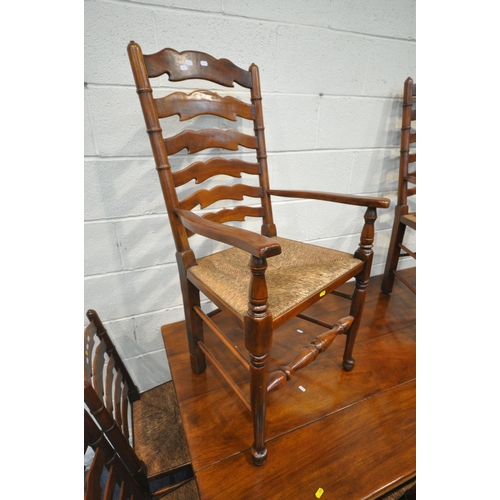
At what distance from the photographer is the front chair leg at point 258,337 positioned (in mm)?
531

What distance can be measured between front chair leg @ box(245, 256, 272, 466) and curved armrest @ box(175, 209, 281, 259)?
0.03 meters

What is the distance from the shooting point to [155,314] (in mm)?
1202

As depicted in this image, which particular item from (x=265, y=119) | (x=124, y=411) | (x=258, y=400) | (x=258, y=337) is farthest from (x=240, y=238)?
(x=124, y=411)

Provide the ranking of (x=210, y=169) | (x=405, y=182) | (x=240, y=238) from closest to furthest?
(x=240, y=238), (x=210, y=169), (x=405, y=182)

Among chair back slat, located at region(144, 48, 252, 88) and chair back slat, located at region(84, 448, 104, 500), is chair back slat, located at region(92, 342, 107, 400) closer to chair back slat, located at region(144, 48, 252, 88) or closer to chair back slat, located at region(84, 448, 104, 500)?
chair back slat, located at region(84, 448, 104, 500)

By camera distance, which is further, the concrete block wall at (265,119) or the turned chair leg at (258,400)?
the concrete block wall at (265,119)

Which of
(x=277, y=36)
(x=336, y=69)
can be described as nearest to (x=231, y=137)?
(x=277, y=36)

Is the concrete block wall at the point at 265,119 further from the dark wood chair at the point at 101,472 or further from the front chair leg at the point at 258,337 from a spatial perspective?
the front chair leg at the point at 258,337

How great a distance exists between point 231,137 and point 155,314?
32.2 inches

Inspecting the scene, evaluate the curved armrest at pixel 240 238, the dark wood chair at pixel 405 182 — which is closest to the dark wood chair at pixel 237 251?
the curved armrest at pixel 240 238

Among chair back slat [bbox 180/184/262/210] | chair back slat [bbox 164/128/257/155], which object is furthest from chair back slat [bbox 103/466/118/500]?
chair back slat [bbox 164/128/257/155]

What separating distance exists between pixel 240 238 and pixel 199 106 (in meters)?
0.57

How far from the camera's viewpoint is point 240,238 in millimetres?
A: 523

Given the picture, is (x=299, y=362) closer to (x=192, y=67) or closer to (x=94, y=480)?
(x=94, y=480)
